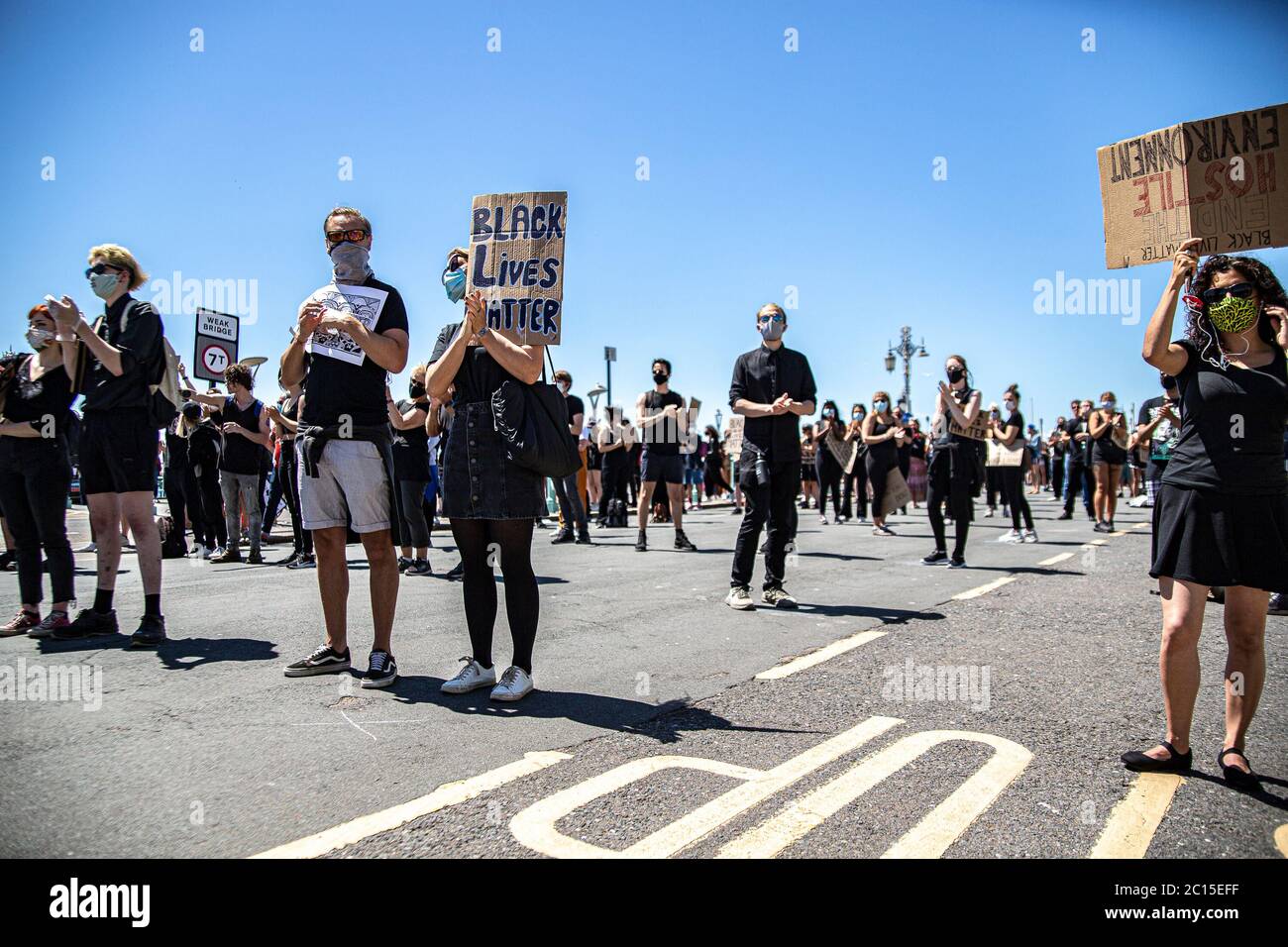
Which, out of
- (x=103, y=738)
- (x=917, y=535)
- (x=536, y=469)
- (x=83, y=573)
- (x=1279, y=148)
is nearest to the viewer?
(x=103, y=738)

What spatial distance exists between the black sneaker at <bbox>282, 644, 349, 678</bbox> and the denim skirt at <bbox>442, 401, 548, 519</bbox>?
1.08 m

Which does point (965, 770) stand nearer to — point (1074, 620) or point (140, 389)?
point (1074, 620)

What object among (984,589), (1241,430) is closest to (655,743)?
(1241,430)

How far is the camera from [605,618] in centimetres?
573

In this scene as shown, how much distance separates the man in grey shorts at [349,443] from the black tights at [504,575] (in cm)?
48

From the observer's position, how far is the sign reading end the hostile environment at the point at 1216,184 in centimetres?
348

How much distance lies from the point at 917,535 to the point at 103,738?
36.8 feet

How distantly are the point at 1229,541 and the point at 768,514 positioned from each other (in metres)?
3.65

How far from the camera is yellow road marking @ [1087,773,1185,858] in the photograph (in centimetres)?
232

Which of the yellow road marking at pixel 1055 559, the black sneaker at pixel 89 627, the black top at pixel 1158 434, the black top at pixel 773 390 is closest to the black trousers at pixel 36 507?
the black sneaker at pixel 89 627

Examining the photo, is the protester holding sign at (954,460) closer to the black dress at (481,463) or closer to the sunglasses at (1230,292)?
the sunglasses at (1230,292)

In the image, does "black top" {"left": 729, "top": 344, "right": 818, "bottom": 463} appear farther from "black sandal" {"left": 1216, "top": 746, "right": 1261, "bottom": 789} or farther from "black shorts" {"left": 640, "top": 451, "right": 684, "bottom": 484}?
"black shorts" {"left": 640, "top": 451, "right": 684, "bottom": 484}

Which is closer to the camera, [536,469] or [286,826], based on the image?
[286,826]
